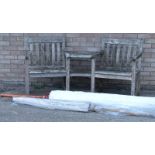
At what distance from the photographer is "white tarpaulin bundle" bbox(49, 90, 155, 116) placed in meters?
6.06

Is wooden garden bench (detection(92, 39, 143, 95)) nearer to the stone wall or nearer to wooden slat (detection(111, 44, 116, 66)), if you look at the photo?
wooden slat (detection(111, 44, 116, 66))

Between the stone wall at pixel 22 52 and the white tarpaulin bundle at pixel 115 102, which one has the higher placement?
the stone wall at pixel 22 52

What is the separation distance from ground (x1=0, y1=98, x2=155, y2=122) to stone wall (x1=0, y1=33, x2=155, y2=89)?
1418 millimetres

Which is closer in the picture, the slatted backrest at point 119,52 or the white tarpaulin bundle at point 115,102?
the white tarpaulin bundle at point 115,102

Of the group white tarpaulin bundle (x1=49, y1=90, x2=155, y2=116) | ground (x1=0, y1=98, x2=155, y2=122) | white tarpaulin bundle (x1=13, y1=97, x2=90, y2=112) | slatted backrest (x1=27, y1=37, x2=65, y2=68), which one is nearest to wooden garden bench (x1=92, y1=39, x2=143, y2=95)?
white tarpaulin bundle (x1=49, y1=90, x2=155, y2=116)

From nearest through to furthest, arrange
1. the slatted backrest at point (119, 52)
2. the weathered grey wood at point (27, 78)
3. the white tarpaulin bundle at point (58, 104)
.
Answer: the white tarpaulin bundle at point (58, 104)
the weathered grey wood at point (27, 78)
the slatted backrest at point (119, 52)

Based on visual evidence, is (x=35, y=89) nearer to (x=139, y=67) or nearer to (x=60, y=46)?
(x=60, y=46)

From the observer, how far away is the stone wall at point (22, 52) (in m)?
7.43

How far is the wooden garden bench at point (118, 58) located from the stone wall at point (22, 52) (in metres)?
0.19

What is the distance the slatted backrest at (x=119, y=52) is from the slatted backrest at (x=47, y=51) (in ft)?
2.42

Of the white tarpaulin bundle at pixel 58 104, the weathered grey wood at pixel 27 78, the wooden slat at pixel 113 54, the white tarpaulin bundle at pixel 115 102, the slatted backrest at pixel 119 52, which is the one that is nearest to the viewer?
the white tarpaulin bundle at pixel 115 102

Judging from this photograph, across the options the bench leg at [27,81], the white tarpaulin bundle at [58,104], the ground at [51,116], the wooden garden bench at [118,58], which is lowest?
the ground at [51,116]

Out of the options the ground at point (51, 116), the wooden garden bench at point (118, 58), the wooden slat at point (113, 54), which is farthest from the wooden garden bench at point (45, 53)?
the ground at point (51, 116)

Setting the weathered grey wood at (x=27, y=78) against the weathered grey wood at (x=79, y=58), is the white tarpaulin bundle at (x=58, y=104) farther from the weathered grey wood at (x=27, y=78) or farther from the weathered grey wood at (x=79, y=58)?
the weathered grey wood at (x=79, y=58)
